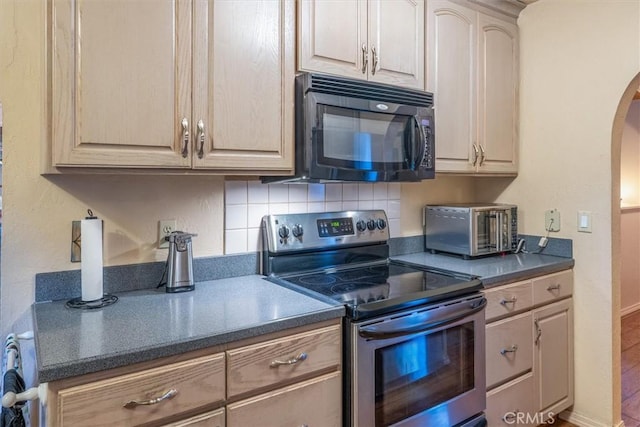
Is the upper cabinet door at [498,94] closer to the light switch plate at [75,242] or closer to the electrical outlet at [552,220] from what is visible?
the electrical outlet at [552,220]

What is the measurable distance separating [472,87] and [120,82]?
175cm

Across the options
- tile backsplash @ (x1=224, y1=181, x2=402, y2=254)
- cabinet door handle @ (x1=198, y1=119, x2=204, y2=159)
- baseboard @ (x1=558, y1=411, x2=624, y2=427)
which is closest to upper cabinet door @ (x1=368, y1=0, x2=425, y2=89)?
tile backsplash @ (x1=224, y1=181, x2=402, y2=254)

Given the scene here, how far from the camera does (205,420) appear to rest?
117 cm

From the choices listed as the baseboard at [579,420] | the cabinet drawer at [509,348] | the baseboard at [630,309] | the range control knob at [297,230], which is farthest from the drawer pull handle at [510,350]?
the baseboard at [630,309]

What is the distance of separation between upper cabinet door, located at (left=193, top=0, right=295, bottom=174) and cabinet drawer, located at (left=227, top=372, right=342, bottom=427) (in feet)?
2.54

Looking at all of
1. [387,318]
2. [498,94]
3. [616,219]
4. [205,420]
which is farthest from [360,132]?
[616,219]

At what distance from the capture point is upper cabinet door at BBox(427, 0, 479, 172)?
2131mm

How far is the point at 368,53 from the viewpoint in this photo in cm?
187

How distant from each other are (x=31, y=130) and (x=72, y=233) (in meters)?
0.38

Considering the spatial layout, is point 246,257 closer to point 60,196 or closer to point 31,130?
point 60,196

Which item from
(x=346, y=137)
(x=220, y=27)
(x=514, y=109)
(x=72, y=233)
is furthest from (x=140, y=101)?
(x=514, y=109)

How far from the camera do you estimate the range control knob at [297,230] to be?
1934 millimetres

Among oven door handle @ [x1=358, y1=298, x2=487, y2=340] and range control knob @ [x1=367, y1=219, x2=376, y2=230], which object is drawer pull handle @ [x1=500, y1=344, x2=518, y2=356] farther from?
range control knob @ [x1=367, y1=219, x2=376, y2=230]

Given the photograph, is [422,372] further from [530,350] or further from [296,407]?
[530,350]
